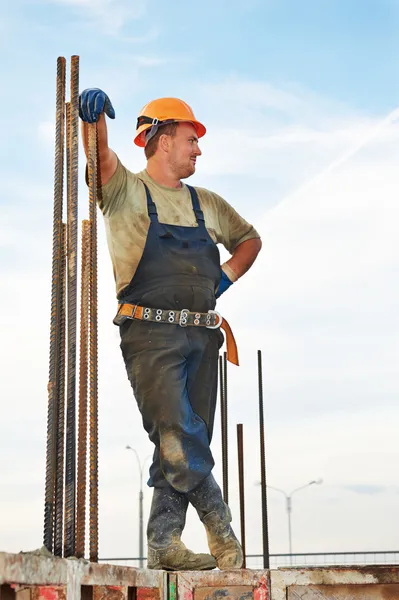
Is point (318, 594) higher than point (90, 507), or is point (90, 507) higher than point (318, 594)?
point (90, 507)

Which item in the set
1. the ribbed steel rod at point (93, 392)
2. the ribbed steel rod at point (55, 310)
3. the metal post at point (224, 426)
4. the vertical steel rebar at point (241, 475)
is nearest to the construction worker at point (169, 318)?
the ribbed steel rod at point (55, 310)

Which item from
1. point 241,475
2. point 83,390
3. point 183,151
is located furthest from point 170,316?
point 241,475


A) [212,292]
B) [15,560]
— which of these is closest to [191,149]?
[212,292]

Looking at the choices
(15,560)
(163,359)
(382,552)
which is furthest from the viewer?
(382,552)

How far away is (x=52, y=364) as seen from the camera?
16.0 ft

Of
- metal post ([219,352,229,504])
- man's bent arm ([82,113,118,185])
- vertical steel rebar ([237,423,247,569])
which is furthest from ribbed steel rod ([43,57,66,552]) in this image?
vertical steel rebar ([237,423,247,569])

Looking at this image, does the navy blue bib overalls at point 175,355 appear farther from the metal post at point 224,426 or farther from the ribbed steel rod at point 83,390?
the metal post at point 224,426

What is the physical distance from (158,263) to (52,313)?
1.37 meters

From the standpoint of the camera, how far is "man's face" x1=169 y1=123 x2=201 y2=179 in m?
6.60

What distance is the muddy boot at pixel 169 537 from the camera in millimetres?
5910

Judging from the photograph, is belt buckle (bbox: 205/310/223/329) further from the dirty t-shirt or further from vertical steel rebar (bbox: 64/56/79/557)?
vertical steel rebar (bbox: 64/56/79/557)

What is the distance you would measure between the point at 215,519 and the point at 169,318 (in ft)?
4.24

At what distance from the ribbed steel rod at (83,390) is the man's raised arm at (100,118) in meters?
0.96

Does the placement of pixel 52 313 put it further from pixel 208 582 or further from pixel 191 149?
pixel 191 149
